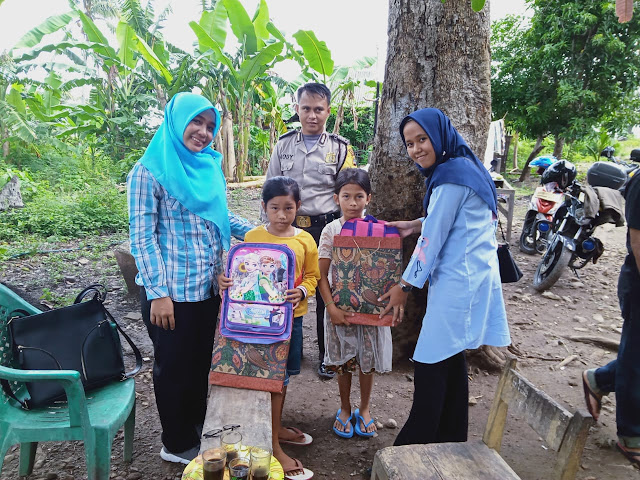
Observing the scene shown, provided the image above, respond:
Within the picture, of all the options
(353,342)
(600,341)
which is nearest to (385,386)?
(353,342)

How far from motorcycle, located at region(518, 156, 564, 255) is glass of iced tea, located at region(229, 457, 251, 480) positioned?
5690mm

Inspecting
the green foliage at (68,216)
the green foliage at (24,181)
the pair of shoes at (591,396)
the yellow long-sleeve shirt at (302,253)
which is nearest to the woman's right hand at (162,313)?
the yellow long-sleeve shirt at (302,253)

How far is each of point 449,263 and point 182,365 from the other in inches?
54.7

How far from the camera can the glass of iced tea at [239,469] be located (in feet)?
4.69

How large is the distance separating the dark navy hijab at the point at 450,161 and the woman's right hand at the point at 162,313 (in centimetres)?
133

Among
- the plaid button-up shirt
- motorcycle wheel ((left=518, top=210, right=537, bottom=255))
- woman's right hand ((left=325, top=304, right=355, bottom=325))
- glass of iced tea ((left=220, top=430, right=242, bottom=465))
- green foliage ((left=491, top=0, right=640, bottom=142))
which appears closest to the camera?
glass of iced tea ((left=220, top=430, right=242, bottom=465))

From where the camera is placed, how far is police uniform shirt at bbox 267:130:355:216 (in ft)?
10.1

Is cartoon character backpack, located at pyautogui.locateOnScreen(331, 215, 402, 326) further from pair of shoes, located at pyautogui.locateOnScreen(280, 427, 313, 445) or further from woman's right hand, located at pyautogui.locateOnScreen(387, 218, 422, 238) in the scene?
pair of shoes, located at pyautogui.locateOnScreen(280, 427, 313, 445)

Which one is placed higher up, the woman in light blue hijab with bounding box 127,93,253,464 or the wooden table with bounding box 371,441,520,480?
the woman in light blue hijab with bounding box 127,93,253,464

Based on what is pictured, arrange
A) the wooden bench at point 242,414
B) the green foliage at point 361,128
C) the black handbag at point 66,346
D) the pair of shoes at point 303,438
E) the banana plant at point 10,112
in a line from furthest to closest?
the green foliage at point 361,128 < the banana plant at point 10,112 < the pair of shoes at point 303,438 < the black handbag at point 66,346 < the wooden bench at point 242,414

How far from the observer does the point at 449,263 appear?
1.99 metres

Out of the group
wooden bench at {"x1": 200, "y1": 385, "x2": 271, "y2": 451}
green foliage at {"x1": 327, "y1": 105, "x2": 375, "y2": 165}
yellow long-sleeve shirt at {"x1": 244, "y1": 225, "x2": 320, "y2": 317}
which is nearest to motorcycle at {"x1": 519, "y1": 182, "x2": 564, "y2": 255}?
yellow long-sleeve shirt at {"x1": 244, "y1": 225, "x2": 320, "y2": 317}

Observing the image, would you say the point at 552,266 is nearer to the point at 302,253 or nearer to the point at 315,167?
the point at 315,167

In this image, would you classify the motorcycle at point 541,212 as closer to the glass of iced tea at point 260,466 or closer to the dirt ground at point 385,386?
the dirt ground at point 385,386
